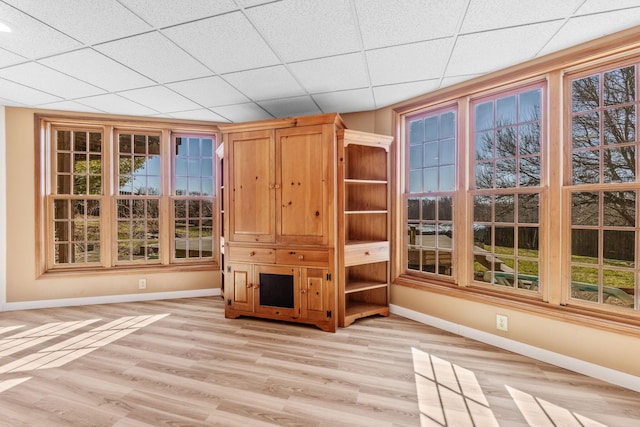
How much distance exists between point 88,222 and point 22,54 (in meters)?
2.32

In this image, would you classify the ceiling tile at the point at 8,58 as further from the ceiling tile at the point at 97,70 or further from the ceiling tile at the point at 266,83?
the ceiling tile at the point at 266,83

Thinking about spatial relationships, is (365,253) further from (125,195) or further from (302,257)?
(125,195)

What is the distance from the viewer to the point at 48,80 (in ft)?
9.89

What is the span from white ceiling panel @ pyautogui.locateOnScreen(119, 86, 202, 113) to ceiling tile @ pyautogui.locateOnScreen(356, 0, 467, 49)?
2.31 metres

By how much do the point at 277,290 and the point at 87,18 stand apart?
111 inches

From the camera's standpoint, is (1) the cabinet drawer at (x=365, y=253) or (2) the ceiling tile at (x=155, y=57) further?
(1) the cabinet drawer at (x=365, y=253)

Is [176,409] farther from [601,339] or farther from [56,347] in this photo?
[601,339]

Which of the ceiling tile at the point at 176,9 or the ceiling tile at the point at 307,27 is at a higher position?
the ceiling tile at the point at 176,9

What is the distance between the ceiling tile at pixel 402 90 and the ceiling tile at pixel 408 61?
0.12m

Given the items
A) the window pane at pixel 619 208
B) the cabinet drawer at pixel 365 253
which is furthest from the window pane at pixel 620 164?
the cabinet drawer at pixel 365 253

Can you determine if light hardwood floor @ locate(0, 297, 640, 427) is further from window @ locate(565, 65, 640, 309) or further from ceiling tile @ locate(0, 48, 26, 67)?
ceiling tile @ locate(0, 48, 26, 67)

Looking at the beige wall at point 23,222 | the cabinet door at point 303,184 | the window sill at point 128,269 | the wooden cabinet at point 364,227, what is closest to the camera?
the cabinet door at point 303,184

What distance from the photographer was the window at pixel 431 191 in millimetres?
3330

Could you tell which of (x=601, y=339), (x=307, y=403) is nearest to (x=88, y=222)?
(x=307, y=403)
